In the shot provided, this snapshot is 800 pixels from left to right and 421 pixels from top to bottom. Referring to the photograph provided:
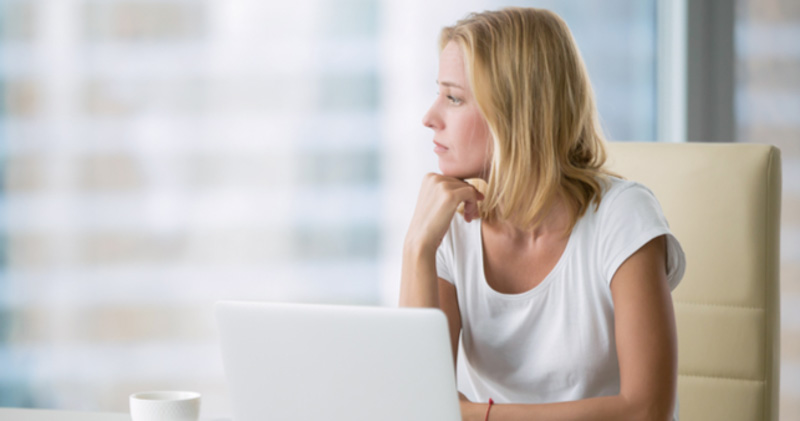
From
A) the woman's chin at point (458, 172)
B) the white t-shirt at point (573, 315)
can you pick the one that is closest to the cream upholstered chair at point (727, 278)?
the white t-shirt at point (573, 315)

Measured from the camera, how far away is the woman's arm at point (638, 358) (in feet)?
3.27

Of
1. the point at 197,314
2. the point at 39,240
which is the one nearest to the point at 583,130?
the point at 197,314

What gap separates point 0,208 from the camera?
7.34 feet

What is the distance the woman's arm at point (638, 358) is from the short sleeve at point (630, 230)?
0.02 metres

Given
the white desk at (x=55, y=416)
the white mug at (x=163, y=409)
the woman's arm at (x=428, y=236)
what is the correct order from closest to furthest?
the white mug at (x=163, y=409) → the white desk at (x=55, y=416) → the woman's arm at (x=428, y=236)

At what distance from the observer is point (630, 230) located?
111cm

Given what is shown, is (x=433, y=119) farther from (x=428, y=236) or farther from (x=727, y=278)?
(x=727, y=278)

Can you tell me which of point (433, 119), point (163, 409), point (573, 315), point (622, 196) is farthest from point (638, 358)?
point (163, 409)

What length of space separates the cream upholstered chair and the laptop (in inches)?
32.4

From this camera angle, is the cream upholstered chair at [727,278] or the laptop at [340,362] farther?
the cream upholstered chair at [727,278]

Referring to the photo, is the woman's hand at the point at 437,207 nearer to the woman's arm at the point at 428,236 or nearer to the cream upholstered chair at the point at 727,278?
the woman's arm at the point at 428,236

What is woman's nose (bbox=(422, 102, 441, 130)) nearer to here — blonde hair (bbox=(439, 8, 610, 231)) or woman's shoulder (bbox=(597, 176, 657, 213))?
blonde hair (bbox=(439, 8, 610, 231))

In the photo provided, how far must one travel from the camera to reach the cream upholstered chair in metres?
1.28

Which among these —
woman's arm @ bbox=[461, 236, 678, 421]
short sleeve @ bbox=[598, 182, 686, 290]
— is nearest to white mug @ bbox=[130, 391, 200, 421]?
woman's arm @ bbox=[461, 236, 678, 421]
